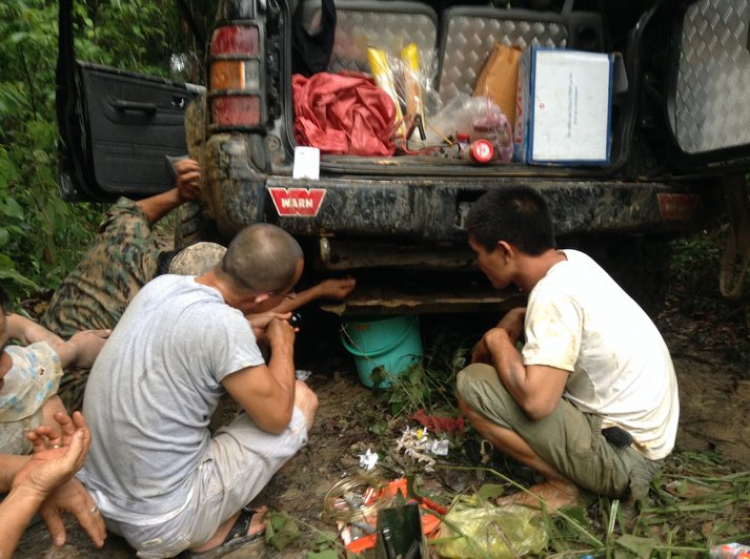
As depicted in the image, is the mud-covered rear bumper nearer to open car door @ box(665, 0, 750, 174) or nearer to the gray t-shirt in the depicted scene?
open car door @ box(665, 0, 750, 174)

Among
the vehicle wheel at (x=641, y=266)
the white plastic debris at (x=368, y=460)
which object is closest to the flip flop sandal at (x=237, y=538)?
the white plastic debris at (x=368, y=460)

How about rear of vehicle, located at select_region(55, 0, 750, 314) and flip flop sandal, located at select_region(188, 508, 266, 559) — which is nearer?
flip flop sandal, located at select_region(188, 508, 266, 559)

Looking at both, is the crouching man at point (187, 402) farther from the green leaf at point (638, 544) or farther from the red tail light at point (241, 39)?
the green leaf at point (638, 544)

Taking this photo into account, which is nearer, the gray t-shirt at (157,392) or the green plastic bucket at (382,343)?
the gray t-shirt at (157,392)

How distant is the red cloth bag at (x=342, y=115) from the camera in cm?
269

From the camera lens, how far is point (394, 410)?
271 cm

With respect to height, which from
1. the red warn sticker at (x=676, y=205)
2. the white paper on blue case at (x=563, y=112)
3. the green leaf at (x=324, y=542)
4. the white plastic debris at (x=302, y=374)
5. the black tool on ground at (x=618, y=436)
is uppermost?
the white paper on blue case at (x=563, y=112)

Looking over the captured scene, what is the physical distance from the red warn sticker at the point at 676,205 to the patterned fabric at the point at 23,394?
239cm

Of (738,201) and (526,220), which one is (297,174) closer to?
(526,220)

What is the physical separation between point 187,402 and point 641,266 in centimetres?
242

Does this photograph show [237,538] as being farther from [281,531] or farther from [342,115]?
[342,115]

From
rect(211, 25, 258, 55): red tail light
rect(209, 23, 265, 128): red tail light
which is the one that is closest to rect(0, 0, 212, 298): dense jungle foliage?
rect(209, 23, 265, 128): red tail light

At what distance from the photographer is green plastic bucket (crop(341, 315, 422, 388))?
2.85 metres

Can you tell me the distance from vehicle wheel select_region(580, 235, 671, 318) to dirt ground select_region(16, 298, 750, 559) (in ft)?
1.26
